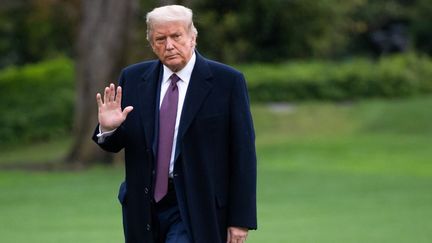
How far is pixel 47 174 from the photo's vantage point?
79.2ft

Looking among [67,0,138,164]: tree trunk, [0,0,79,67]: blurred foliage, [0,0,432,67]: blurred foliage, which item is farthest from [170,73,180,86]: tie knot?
[0,0,79,67]: blurred foliage

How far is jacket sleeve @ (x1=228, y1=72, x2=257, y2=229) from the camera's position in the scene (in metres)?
6.28

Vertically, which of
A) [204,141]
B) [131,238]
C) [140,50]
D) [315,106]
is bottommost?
[315,106]

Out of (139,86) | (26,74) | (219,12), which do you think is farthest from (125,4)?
(139,86)

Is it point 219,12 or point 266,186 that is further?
point 219,12

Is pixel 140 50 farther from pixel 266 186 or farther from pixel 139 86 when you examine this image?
pixel 139 86

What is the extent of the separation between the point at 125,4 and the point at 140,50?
4814 millimetres

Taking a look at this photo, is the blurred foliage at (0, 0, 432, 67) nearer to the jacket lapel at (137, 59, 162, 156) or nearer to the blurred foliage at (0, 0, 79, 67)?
the blurred foliage at (0, 0, 79, 67)

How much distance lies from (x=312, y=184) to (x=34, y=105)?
14.4 metres

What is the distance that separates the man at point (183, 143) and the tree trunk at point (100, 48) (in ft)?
61.7

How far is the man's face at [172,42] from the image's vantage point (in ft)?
20.3

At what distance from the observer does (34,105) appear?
Result: 3359 cm

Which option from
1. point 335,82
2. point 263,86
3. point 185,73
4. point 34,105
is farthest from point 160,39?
point 335,82

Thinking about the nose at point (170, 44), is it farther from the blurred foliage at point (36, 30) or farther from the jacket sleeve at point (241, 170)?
the blurred foliage at point (36, 30)
